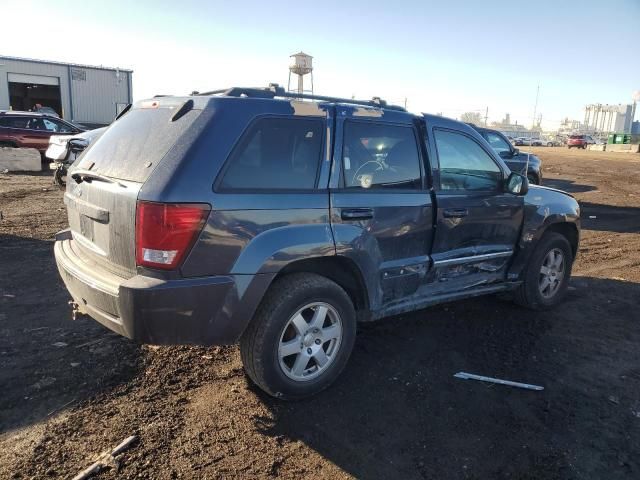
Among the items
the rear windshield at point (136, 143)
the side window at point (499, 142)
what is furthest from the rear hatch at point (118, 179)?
the side window at point (499, 142)

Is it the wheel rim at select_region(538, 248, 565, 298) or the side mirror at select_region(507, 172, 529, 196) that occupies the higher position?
the side mirror at select_region(507, 172, 529, 196)

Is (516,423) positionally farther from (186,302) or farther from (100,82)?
(100,82)

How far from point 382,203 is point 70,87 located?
38961 mm

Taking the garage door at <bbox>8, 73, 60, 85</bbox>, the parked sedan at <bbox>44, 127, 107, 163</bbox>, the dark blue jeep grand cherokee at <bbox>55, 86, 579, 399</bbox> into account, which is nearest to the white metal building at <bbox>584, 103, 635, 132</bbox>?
the garage door at <bbox>8, 73, 60, 85</bbox>

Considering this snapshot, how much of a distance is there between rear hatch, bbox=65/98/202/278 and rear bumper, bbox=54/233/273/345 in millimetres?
151

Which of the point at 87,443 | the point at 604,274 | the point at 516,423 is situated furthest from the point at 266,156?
the point at 604,274

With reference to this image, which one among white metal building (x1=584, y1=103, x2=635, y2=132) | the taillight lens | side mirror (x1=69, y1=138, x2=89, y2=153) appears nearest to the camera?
the taillight lens

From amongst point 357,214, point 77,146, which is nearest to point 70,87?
point 77,146

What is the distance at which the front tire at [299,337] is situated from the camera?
10.4 feet

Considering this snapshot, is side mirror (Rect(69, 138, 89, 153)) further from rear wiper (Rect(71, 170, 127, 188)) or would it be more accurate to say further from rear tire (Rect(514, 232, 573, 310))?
rear tire (Rect(514, 232, 573, 310))

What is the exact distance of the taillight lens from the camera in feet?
9.15

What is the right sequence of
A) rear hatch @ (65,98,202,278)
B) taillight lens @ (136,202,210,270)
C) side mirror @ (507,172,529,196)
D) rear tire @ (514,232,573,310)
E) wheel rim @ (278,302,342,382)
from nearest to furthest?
taillight lens @ (136,202,210,270), rear hatch @ (65,98,202,278), wheel rim @ (278,302,342,382), side mirror @ (507,172,529,196), rear tire @ (514,232,573,310)

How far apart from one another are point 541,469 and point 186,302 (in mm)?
2195

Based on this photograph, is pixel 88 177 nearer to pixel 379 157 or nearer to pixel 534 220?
pixel 379 157
